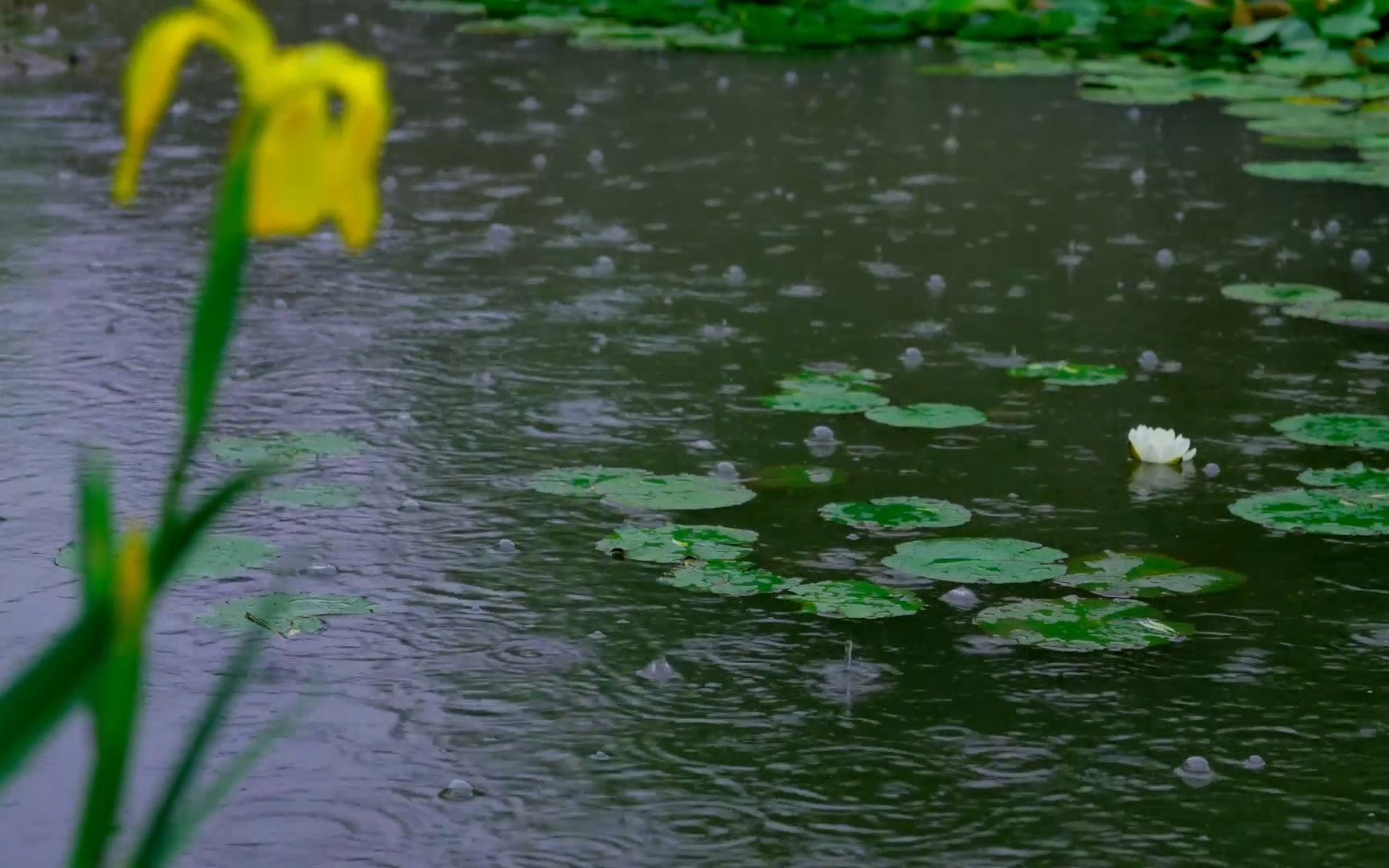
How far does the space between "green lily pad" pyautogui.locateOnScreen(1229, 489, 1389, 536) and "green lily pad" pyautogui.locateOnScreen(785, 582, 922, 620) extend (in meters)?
0.76

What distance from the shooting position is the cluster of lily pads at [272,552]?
115 inches

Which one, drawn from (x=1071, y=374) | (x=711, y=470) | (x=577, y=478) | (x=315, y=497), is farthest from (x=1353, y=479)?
(x=315, y=497)

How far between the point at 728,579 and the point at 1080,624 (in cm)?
55

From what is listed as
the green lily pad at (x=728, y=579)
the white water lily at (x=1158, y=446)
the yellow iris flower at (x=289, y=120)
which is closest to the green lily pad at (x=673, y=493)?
the green lily pad at (x=728, y=579)

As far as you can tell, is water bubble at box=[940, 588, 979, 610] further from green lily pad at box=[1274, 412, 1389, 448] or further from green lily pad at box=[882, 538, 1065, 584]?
green lily pad at box=[1274, 412, 1389, 448]

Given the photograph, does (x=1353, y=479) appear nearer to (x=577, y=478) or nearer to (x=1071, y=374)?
(x=1071, y=374)

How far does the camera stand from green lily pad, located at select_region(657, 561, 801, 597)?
10.1 ft

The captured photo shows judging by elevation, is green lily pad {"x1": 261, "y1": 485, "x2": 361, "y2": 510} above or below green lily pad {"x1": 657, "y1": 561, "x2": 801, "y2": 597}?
below

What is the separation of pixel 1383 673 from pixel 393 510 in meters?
1.66

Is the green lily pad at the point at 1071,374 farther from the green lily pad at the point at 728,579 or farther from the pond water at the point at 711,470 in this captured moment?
the green lily pad at the point at 728,579

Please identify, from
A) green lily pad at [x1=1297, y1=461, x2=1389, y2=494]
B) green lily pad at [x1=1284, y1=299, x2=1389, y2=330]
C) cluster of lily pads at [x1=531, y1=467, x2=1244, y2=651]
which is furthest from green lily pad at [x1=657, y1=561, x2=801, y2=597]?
green lily pad at [x1=1284, y1=299, x2=1389, y2=330]

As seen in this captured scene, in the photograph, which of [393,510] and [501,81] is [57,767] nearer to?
[393,510]

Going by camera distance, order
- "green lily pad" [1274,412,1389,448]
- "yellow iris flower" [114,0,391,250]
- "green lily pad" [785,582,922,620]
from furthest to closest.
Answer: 1. "green lily pad" [1274,412,1389,448]
2. "green lily pad" [785,582,922,620]
3. "yellow iris flower" [114,0,391,250]

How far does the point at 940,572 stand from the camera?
10.3 ft
